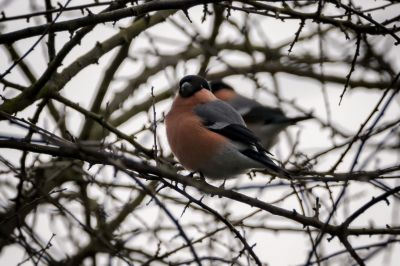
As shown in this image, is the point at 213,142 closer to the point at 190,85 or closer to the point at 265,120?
the point at 190,85

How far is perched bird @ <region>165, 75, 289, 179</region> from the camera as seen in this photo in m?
3.33

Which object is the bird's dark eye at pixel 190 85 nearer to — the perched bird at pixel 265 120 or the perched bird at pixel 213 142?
the perched bird at pixel 213 142

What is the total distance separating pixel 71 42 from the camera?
263cm

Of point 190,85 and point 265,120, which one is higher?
point 265,120

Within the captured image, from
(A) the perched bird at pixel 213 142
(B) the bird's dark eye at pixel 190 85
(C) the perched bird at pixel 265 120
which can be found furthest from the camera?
(C) the perched bird at pixel 265 120

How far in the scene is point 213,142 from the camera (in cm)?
343

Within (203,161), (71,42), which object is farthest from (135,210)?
(71,42)

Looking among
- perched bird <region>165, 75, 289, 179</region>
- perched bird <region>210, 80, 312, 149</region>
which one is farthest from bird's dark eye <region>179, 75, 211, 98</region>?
perched bird <region>210, 80, 312, 149</region>

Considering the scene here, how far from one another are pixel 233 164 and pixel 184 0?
1223mm

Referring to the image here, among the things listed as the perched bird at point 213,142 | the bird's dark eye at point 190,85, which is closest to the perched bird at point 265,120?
the bird's dark eye at point 190,85

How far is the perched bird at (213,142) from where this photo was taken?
333 centimetres

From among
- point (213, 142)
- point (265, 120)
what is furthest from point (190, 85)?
point (265, 120)

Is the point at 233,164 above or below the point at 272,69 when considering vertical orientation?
below

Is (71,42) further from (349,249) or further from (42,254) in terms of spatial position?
(349,249)
